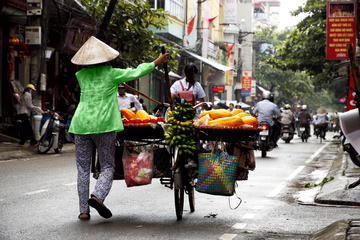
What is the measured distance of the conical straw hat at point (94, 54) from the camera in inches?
276

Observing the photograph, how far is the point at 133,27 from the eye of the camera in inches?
907

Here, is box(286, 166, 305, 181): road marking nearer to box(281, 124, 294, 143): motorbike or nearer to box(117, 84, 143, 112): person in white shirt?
box(117, 84, 143, 112): person in white shirt

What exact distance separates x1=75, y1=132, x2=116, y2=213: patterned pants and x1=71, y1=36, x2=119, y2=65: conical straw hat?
78 cm

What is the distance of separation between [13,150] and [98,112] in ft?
32.9

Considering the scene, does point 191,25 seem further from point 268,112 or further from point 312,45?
point 268,112

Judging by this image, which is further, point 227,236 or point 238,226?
point 238,226

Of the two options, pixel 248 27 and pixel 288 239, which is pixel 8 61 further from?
pixel 248 27

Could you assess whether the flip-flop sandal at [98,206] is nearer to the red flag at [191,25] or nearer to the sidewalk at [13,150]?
the sidewalk at [13,150]

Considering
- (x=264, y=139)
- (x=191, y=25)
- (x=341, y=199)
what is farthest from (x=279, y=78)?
(x=341, y=199)

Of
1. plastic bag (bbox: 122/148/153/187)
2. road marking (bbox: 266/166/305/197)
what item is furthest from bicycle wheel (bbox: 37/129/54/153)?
plastic bag (bbox: 122/148/153/187)

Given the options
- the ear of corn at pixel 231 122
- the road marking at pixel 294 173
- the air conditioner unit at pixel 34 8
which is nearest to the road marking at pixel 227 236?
the ear of corn at pixel 231 122

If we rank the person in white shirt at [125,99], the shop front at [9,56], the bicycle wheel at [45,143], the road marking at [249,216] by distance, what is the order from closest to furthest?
the road marking at [249,216]
the person in white shirt at [125,99]
the bicycle wheel at [45,143]
the shop front at [9,56]

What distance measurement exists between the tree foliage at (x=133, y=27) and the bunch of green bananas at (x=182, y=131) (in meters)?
15.8

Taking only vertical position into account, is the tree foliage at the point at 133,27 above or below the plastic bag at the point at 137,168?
above
